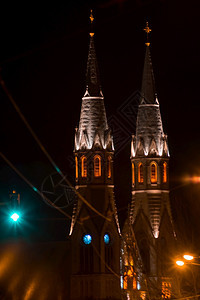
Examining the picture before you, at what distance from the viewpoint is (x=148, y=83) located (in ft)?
229

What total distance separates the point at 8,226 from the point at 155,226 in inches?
426

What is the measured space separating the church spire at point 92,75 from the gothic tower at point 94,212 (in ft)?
0.22

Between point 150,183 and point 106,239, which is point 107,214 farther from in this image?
point 150,183

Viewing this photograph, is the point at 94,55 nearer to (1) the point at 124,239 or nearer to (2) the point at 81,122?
(2) the point at 81,122

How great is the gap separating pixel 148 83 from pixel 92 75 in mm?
3906

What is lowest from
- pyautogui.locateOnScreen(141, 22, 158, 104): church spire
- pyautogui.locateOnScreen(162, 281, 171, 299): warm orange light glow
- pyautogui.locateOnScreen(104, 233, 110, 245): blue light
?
pyautogui.locateOnScreen(162, 281, 171, 299): warm orange light glow

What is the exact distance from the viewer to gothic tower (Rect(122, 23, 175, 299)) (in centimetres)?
6869

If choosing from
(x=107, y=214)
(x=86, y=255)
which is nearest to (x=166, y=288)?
(x=107, y=214)

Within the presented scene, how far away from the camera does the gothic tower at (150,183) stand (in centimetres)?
6869

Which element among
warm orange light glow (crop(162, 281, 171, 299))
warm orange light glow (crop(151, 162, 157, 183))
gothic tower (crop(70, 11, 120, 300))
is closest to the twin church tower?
gothic tower (crop(70, 11, 120, 300))

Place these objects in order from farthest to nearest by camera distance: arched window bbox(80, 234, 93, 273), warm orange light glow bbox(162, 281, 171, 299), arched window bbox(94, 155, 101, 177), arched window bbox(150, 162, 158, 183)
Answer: arched window bbox(150, 162, 158, 183) → arched window bbox(94, 155, 101, 177) → arched window bbox(80, 234, 93, 273) → warm orange light glow bbox(162, 281, 171, 299)

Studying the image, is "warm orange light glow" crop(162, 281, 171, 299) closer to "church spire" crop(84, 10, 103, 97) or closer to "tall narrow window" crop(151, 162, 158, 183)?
"tall narrow window" crop(151, 162, 158, 183)

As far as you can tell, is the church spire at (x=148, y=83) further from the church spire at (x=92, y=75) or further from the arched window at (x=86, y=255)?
the arched window at (x=86, y=255)

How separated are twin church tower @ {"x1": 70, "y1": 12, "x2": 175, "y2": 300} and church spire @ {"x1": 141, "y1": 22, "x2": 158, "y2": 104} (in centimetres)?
7
